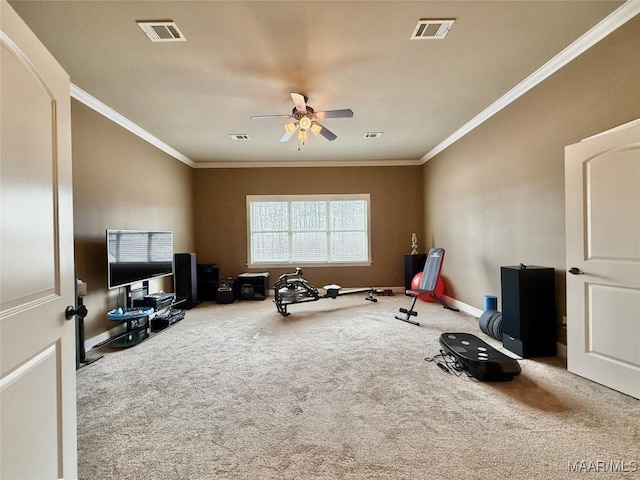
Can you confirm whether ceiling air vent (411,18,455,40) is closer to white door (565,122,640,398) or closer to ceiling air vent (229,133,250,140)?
white door (565,122,640,398)

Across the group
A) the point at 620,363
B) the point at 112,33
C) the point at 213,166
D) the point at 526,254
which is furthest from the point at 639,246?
the point at 213,166

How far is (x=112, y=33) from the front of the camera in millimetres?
2316

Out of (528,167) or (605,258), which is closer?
(605,258)

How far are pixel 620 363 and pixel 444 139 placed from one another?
157 inches

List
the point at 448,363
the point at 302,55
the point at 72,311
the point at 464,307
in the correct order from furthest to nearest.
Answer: the point at 464,307 → the point at 448,363 → the point at 302,55 → the point at 72,311

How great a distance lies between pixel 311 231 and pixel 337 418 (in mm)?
4864

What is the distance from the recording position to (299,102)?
3.10 meters

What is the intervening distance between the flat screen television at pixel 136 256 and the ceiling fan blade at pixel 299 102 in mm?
2585

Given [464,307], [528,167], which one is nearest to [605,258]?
[528,167]

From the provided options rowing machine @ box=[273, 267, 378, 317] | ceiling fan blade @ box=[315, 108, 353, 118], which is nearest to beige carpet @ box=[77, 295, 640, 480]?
rowing machine @ box=[273, 267, 378, 317]

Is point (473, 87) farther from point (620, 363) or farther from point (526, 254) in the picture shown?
point (620, 363)

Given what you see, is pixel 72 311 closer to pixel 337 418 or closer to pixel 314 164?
pixel 337 418

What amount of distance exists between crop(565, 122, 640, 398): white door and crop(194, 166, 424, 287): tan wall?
403 cm

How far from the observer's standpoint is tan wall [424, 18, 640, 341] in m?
2.34
